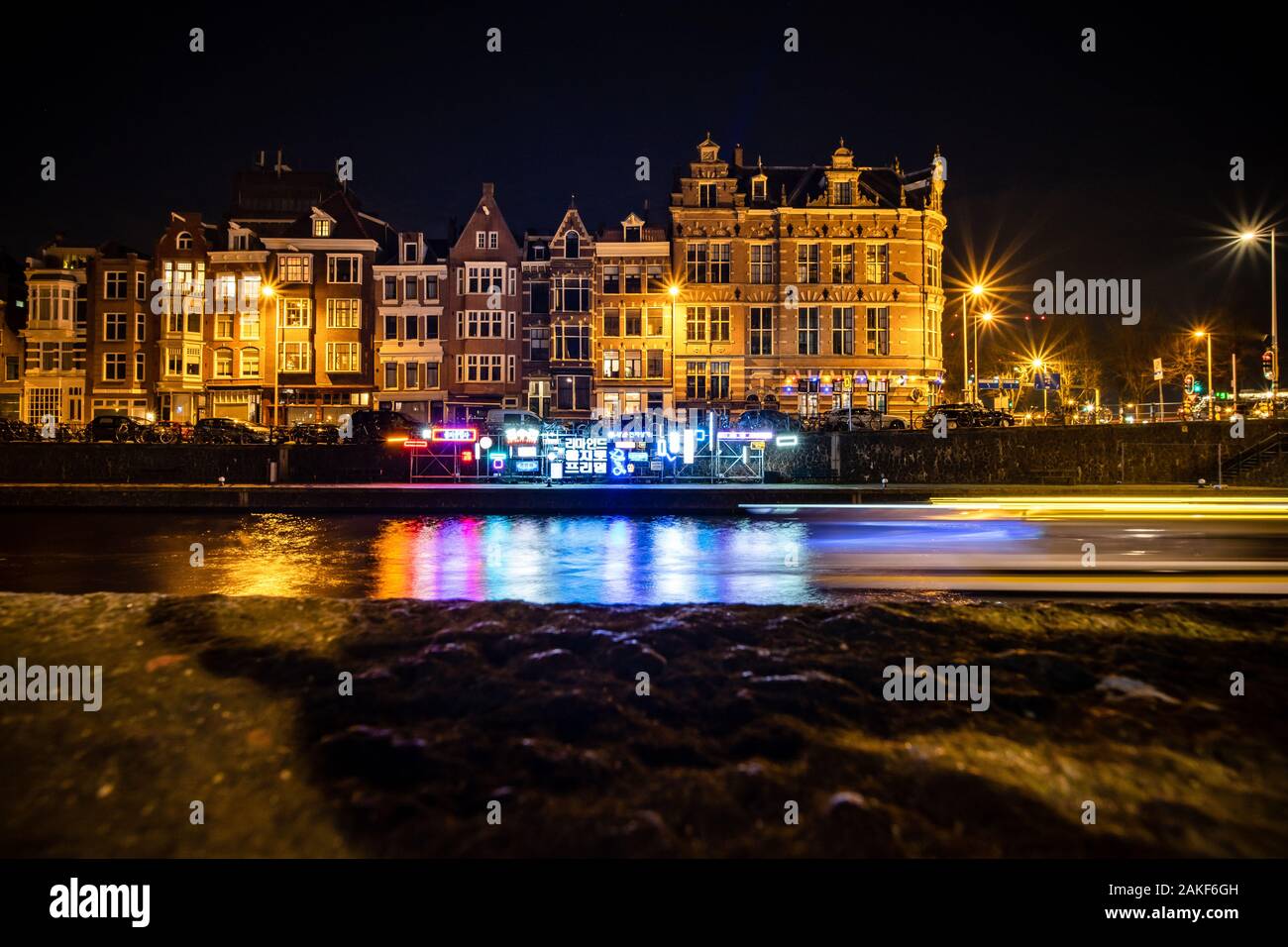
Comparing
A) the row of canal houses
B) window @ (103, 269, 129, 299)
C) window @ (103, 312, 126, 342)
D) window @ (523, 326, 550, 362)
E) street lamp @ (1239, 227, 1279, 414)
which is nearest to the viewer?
street lamp @ (1239, 227, 1279, 414)

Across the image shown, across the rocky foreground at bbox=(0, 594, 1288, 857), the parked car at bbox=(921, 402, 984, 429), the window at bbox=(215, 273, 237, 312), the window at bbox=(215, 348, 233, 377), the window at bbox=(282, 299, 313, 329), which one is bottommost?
the rocky foreground at bbox=(0, 594, 1288, 857)

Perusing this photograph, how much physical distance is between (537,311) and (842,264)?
22657 millimetres

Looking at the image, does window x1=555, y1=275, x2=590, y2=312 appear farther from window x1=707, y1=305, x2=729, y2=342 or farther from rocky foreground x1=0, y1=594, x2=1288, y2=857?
rocky foreground x1=0, y1=594, x2=1288, y2=857

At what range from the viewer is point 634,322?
6244 cm

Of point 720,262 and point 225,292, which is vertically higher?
point 720,262

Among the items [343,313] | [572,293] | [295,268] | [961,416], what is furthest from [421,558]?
[295,268]

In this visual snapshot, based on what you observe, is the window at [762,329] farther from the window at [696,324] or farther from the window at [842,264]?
the window at [842,264]

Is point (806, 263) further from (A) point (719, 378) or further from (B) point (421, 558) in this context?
(B) point (421, 558)

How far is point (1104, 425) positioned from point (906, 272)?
90.4 feet

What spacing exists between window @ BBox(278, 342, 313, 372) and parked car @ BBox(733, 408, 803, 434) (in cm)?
3698

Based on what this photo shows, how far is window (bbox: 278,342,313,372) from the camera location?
2552 inches

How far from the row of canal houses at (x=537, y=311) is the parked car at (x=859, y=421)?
12.5m

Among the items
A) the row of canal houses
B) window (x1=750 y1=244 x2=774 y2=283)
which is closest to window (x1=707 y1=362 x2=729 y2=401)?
the row of canal houses
